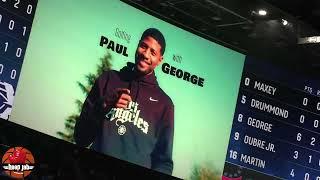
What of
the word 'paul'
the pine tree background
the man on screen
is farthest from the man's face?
the pine tree background

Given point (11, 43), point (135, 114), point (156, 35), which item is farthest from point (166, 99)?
point (11, 43)

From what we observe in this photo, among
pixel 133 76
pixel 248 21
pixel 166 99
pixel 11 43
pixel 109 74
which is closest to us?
pixel 11 43

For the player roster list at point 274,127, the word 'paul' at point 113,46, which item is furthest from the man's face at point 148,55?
the player roster list at point 274,127

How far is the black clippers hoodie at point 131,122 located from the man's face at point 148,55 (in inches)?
2.2

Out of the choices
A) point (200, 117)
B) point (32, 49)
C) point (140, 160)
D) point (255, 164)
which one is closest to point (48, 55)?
point (32, 49)

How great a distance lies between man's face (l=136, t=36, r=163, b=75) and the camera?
423 cm

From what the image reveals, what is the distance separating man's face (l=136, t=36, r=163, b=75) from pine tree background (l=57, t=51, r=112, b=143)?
0.24 meters

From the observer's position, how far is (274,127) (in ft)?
15.5

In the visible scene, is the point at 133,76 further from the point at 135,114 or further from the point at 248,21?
the point at 248,21

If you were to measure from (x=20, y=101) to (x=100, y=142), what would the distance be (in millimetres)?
626

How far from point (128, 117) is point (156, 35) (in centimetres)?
63

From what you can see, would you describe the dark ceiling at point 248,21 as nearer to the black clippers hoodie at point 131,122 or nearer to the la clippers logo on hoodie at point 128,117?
the black clippers hoodie at point 131,122

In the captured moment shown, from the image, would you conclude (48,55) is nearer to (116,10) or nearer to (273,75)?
(116,10)

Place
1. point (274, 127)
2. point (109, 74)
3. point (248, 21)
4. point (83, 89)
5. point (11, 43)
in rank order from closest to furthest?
point (11, 43) → point (83, 89) → point (109, 74) → point (248, 21) → point (274, 127)
